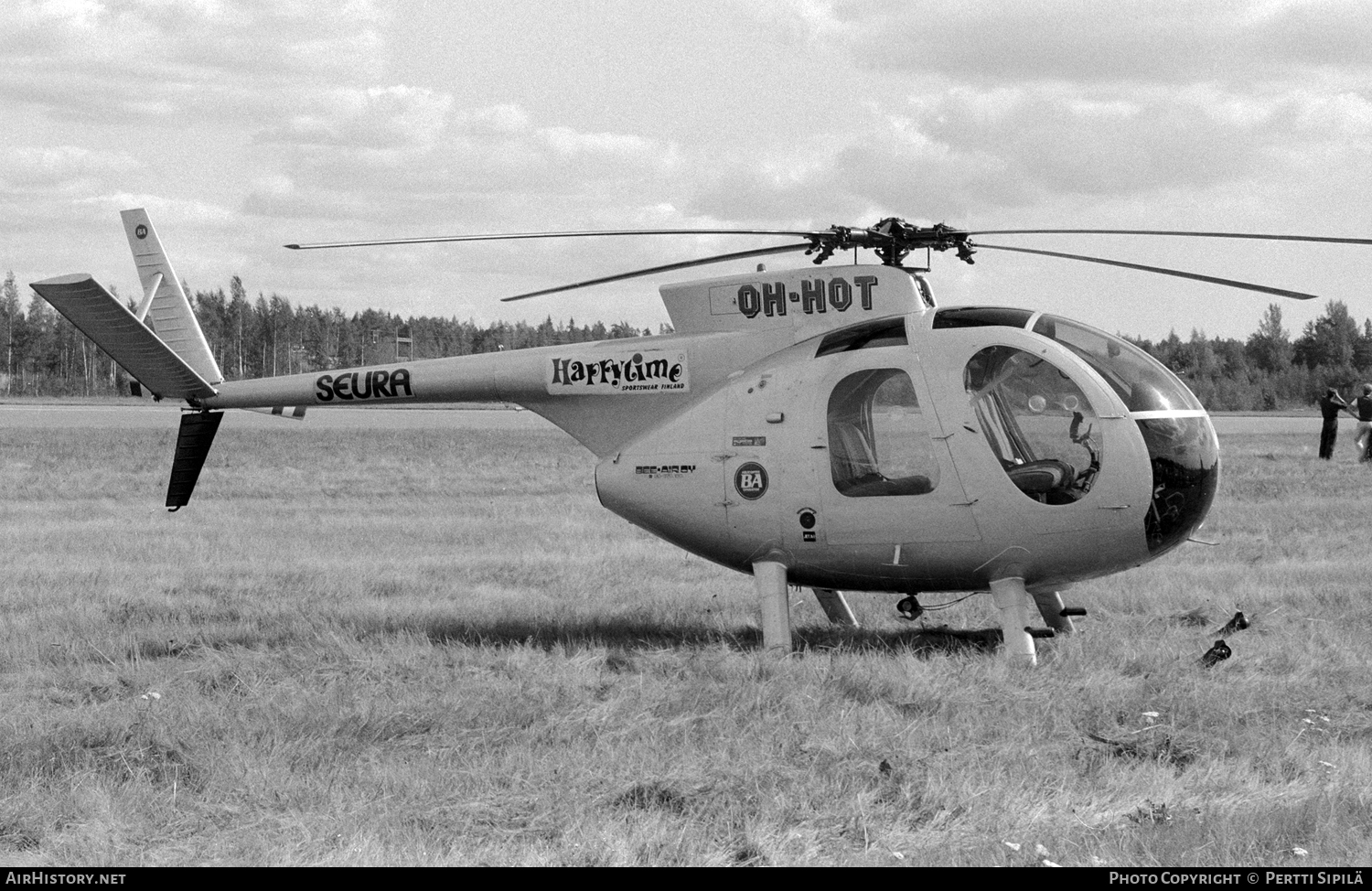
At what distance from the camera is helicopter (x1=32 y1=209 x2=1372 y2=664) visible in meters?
9.83

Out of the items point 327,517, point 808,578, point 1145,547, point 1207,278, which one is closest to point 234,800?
point 808,578

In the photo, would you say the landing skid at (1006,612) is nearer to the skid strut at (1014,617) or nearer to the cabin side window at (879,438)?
the skid strut at (1014,617)

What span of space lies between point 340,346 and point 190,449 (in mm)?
123019

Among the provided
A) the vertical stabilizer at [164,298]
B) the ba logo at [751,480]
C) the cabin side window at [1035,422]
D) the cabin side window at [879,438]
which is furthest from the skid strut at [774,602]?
the vertical stabilizer at [164,298]

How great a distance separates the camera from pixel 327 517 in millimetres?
20672

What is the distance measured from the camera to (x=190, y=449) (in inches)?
510

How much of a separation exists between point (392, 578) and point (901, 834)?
895 centimetres

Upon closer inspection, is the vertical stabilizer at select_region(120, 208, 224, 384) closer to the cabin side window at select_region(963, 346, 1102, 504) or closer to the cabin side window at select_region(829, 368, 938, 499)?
the cabin side window at select_region(829, 368, 938, 499)

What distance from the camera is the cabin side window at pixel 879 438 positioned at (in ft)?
33.2

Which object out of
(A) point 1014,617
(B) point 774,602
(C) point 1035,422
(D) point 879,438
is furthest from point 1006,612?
(B) point 774,602

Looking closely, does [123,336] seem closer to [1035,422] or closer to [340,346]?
[1035,422]

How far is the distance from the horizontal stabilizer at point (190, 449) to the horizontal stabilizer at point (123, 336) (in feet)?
0.77

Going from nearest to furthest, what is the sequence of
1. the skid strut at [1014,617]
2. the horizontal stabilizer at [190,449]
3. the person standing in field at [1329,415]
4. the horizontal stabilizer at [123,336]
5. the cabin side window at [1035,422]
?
the cabin side window at [1035,422] < the skid strut at [1014,617] < the horizontal stabilizer at [123,336] < the horizontal stabilizer at [190,449] < the person standing in field at [1329,415]

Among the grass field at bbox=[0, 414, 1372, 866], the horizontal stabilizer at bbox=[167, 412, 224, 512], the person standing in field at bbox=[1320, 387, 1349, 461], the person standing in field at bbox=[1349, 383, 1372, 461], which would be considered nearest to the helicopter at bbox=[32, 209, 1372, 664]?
the grass field at bbox=[0, 414, 1372, 866]
